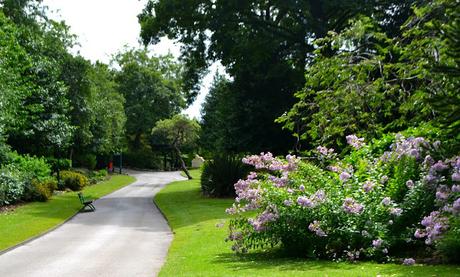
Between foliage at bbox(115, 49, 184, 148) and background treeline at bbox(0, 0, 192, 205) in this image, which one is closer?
background treeline at bbox(0, 0, 192, 205)

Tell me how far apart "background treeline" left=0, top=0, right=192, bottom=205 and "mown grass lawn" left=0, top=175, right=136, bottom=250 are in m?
1.16

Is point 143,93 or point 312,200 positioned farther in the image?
point 143,93

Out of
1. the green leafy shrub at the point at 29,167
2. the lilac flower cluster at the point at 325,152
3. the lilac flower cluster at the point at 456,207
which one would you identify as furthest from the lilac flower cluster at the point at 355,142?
the green leafy shrub at the point at 29,167

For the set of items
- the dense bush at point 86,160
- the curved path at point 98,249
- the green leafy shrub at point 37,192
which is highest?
the dense bush at point 86,160

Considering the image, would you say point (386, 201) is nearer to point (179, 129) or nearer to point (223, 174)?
point (223, 174)

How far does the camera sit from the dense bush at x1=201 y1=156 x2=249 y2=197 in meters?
31.0

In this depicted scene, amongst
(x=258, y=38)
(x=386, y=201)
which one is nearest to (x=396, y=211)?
(x=386, y=201)

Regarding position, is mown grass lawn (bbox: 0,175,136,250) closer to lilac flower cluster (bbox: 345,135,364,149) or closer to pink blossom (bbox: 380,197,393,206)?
lilac flower cluster (bbox: 345,135,364,149)

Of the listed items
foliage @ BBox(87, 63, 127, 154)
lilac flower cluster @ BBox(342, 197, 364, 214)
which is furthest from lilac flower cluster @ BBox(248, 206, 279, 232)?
foliage @ BBox(87, 63, 127, 154)

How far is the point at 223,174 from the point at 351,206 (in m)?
21.2

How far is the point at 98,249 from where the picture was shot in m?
15.2

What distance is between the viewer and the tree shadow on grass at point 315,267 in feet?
27.7

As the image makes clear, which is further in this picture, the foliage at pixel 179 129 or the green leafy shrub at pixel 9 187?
the foliage at pixel 179 129

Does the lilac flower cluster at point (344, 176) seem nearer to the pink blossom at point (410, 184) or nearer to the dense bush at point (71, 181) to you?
the pink blossom at point (410, 184)
